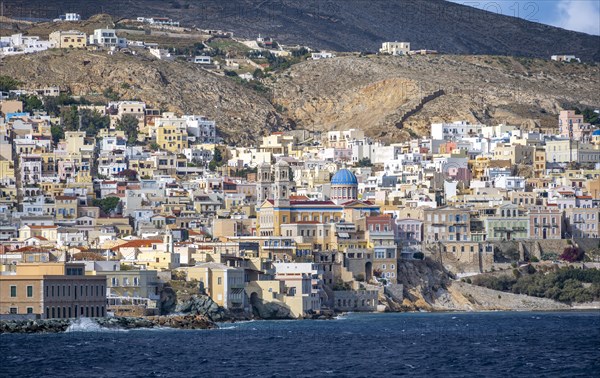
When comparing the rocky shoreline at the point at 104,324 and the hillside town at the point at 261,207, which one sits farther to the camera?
the hillside town at the point at 261,207

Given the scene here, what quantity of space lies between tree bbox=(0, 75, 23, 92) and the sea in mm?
A: 76666

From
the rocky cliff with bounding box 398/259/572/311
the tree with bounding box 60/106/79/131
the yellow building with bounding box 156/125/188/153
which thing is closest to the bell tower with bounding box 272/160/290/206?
the rocky cliff with bounding box 398/259/572/311

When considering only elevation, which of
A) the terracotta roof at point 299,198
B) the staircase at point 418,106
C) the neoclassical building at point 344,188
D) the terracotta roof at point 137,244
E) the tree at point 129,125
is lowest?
the terracotta roof at point 137,244

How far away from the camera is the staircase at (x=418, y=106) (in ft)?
620

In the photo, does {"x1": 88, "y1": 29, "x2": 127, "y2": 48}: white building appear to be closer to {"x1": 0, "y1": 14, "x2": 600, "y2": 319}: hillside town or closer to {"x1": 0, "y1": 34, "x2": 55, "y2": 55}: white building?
{"x1": 0, "y1": 14, "x2": 600, "y2": 319}: hillside town

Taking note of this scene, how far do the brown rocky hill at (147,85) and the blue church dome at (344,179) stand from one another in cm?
3640

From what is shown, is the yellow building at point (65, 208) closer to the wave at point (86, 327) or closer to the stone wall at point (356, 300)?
the stone wall at point (356, 300)

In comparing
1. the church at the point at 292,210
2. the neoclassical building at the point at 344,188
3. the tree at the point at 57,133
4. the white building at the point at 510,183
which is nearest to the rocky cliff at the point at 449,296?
the church at the point at 292,210

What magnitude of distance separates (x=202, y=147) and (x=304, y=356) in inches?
3345

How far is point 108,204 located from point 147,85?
42474 mm

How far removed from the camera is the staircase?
188875mm

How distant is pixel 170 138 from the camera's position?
17512 centimetres

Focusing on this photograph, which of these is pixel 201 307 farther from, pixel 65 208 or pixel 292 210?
pixel 65 208

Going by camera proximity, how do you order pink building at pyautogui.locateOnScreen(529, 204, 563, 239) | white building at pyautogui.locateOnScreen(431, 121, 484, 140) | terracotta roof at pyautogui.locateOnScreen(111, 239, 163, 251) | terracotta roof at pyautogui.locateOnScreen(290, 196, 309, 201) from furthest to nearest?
1. white building at pyautogui.locateOnScreen(431, 121, 484, 140)
2. terracotta roof at pyautogui.locateOnScreen(290, 196, 309, 201)
3. pink building at pyautogui.locateOnScreen(529, 204, 563, 239)
4. terracotta roof at pyautogui.locateOnScreen(111, 239, 163, 251)
